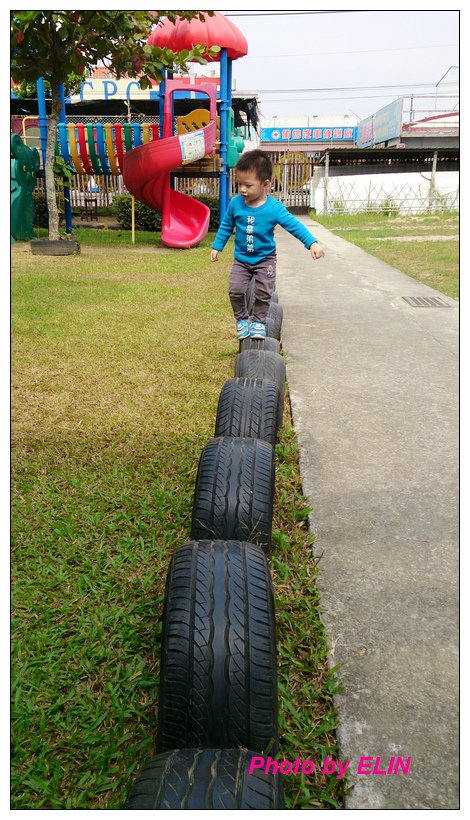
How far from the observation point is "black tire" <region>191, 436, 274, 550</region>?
7.06ft

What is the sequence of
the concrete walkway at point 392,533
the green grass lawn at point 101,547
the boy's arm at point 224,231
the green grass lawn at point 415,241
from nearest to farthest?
the green grass lawn at point 415,241 < the concrete walkway at point 392,533 < the green grass lawn at point 101,547 < the boy's arm at point 224,231

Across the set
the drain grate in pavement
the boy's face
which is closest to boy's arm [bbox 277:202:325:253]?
the boy's face

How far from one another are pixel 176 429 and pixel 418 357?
9.02ft

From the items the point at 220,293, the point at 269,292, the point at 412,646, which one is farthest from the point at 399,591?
the point at 220,293

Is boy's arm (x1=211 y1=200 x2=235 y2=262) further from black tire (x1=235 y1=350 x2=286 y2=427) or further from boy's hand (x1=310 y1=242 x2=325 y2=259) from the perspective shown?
black tire (x1=235 y1=350 x2=286 y2=427)

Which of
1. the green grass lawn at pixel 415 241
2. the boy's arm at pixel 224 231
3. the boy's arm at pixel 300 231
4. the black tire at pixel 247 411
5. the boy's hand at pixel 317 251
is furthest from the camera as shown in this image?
the boy's arm at pixel 224 231

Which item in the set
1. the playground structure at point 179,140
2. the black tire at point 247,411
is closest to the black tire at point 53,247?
the black tire at point 247,411

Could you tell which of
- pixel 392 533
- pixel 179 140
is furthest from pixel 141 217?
pixel 392 533

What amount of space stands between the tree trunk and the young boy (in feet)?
8.81

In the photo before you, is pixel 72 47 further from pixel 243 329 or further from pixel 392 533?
pixel 243 329

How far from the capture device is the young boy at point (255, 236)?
395cm

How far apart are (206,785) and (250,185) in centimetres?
355

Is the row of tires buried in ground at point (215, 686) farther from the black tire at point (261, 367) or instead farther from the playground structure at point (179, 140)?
the playground structure at point (179, 140)

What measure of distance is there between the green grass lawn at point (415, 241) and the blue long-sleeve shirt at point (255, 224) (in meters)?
2.69
